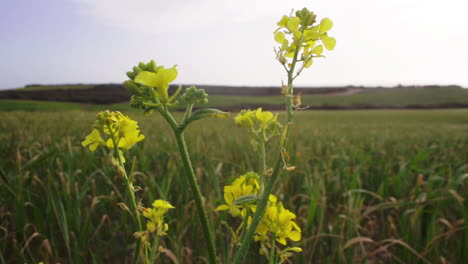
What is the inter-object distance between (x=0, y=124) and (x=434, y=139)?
24.4 feet

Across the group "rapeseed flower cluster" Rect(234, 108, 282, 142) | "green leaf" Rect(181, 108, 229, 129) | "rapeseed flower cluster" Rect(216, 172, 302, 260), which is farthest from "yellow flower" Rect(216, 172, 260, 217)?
"green leaf" Rect(181, 108, 229, 129)

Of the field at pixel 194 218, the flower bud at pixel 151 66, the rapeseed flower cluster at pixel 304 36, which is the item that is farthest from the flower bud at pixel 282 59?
the field at pixel 194 218

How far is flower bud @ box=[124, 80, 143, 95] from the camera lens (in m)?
0.53

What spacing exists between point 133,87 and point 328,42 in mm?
416

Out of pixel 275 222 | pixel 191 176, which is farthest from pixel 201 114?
pixel 275 222

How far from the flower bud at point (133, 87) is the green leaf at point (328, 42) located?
40 cm

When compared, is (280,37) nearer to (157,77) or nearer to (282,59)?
(282,59)

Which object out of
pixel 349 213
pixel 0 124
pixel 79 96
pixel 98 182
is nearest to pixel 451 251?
pixel 349 213

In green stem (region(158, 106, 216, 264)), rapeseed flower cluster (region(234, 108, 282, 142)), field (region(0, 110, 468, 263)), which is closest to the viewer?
green stem (region(158, 106, 216, 264))

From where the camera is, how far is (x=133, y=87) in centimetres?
53

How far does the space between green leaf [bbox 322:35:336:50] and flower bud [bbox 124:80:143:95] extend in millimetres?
399

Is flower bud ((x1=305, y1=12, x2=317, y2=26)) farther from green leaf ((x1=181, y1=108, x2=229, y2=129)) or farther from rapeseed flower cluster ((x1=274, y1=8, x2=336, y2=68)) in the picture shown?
green leaf ((x1=181, y1=108, x2=229, y2=129))

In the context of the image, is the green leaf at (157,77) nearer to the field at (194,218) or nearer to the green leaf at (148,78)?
the green leaf at (148,78)

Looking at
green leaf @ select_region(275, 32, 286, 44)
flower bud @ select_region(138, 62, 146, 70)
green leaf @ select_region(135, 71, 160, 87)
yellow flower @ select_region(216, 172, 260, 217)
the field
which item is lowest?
the field
